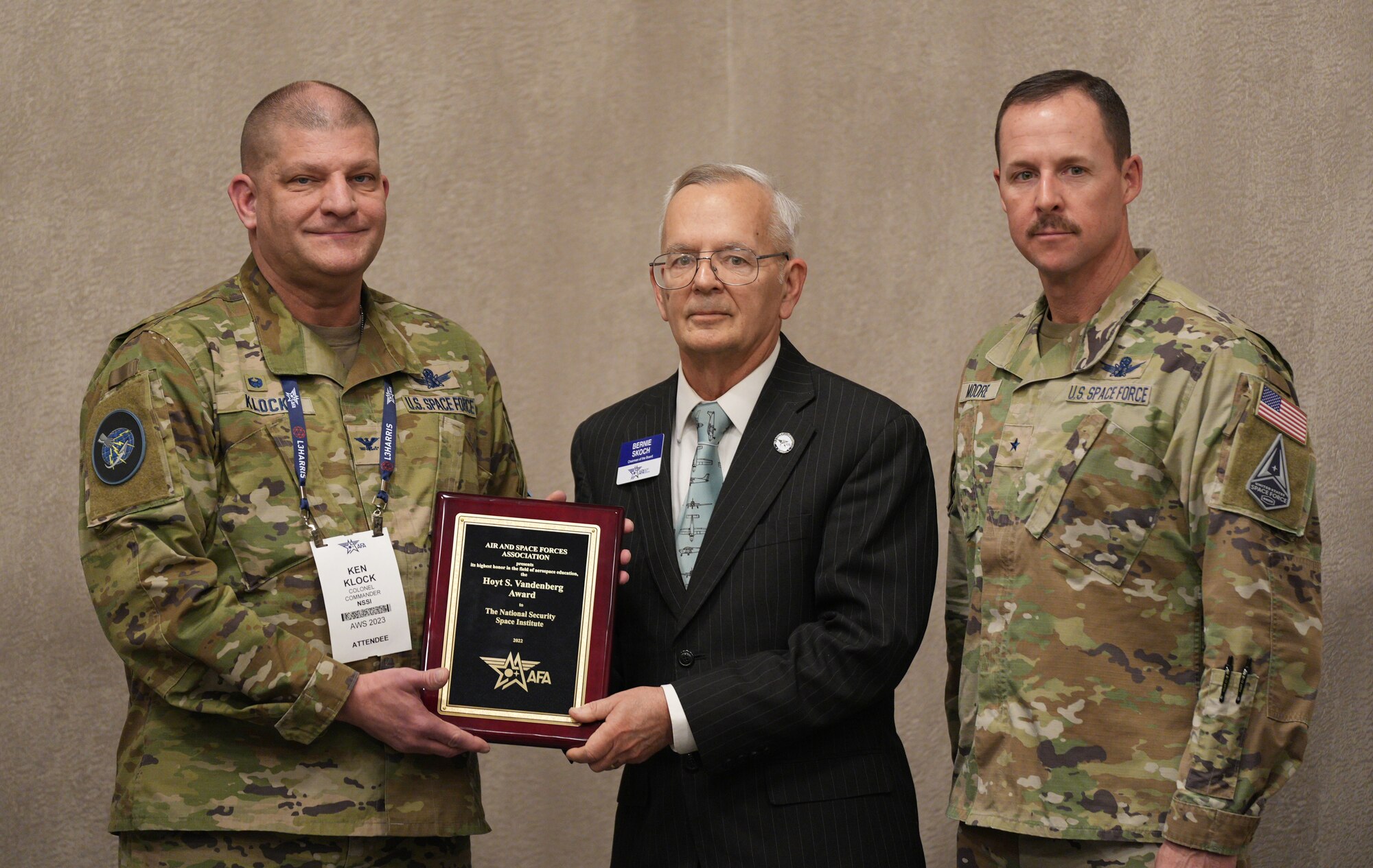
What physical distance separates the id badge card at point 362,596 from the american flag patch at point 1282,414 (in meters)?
1.57

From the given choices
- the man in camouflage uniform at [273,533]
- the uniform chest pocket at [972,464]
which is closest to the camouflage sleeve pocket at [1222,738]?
the uniform chest pocket at [972,464]

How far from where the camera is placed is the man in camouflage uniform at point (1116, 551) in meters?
2.10

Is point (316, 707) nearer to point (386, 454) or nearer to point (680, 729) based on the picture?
point (386, 454)

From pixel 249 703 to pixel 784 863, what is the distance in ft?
3.28

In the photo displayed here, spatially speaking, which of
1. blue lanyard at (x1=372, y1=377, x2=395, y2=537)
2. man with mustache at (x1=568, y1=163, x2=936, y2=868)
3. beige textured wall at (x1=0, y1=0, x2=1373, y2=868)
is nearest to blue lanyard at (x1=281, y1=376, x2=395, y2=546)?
blue lanyard at (x1=372, y1=377, x2=395, y2=537)

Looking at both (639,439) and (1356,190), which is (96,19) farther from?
(1356,190)

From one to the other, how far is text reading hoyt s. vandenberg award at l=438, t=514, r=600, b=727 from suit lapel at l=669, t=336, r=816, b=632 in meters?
0.20

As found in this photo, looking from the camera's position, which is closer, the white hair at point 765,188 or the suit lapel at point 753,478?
the suit lapel at point 753,478

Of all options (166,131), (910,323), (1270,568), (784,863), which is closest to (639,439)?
(784,863)

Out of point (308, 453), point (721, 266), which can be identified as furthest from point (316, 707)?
point (721, 266)

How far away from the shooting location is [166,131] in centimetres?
382

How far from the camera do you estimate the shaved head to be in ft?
8.16

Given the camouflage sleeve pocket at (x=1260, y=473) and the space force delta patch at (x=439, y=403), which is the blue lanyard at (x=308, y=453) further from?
the camouflage sleeve pocket at (x=1260, y=473)

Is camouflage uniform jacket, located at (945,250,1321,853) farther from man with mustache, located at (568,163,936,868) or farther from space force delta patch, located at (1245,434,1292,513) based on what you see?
man with mustache, located at (568,163,936,868)
